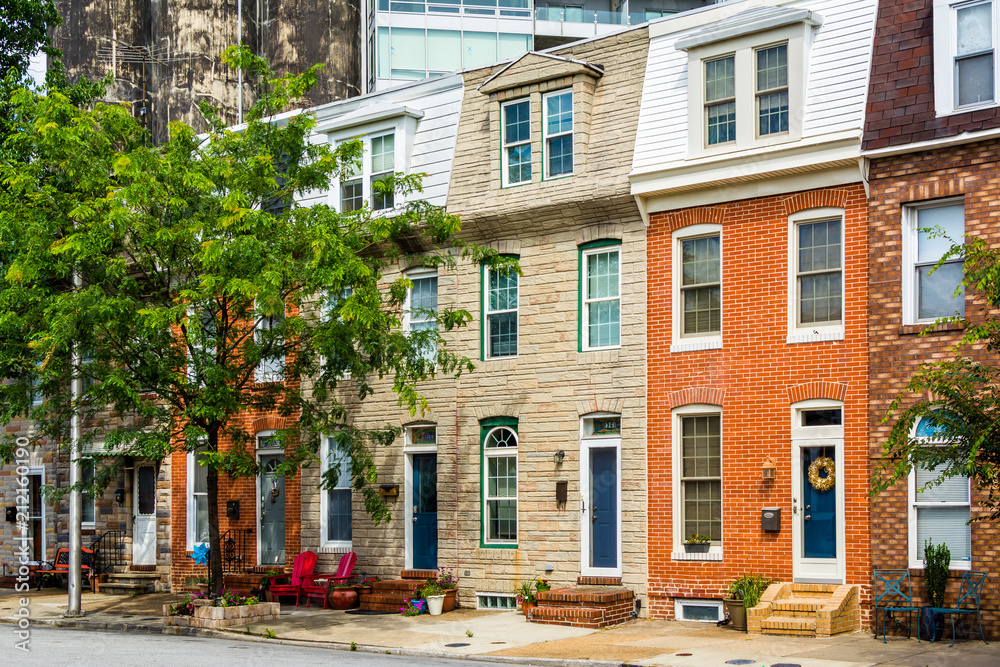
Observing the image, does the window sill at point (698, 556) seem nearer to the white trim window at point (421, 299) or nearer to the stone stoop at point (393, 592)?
the stone stoop at point (393, 592)

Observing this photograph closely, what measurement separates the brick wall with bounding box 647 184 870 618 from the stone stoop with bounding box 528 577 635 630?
57 cm

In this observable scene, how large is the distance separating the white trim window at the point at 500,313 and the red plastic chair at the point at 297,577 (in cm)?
569

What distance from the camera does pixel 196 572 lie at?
24.7m

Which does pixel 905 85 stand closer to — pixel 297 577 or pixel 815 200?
pixel 815 200

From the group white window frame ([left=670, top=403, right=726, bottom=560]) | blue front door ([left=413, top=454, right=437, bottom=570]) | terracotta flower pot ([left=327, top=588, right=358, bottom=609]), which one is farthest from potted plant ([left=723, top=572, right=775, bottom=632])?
terracotta flower pot ([left=327, top=588, right=358, bottom=609])

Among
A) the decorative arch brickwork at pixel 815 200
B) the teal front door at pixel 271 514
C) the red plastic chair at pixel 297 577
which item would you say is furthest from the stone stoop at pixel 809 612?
the teal front door at pixel 271 514

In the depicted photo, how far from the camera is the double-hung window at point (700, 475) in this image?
17891 millimetres

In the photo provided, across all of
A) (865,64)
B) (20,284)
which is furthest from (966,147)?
(20,284)

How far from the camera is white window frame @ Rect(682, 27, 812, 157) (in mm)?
17219

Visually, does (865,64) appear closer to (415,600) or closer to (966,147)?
(966,147)

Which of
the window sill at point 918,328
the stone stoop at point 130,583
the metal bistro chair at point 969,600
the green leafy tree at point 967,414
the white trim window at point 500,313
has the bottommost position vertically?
the stone stoop at point 130,583

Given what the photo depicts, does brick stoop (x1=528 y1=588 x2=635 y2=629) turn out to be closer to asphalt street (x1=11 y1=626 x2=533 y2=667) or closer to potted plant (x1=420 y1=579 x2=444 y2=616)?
potted plant (x1=420 y1=579 x2=444 y2=616)

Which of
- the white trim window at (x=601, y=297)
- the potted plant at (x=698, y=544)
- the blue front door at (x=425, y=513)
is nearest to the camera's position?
the potted plant at (x=698, y=544)

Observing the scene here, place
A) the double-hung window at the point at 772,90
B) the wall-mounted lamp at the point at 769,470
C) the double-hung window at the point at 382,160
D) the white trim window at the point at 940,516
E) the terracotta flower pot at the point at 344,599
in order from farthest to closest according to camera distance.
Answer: the double-hung window at the point at 382,160
the terracotta flower pot at the point at 344,599
the double-hung window at the point at 772,90
the wall-mounted lamp at the point at 769,470
the white trim window at the point at 940,516
